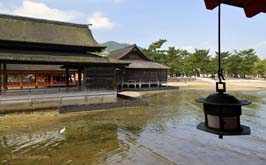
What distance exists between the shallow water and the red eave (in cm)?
527

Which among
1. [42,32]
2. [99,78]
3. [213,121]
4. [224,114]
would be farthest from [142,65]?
[224,114]

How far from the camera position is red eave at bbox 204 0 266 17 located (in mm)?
3507

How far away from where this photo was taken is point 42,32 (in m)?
18.9

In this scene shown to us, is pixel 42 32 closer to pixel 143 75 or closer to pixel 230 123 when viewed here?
pixel 143 75

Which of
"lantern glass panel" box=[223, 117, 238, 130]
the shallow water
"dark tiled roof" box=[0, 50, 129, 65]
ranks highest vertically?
"dark tiled roof" box=[0, 50, 129, 65]

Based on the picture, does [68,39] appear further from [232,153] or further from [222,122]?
[222,122]

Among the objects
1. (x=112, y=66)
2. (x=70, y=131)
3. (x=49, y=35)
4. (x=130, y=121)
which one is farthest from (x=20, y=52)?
(x=130, y=121)

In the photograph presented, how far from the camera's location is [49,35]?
1883 centimetres

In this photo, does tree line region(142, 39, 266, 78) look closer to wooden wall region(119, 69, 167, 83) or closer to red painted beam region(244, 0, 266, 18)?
wooden wall region(119, 69, 167, 83)

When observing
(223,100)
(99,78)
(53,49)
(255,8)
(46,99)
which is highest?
(53,49)

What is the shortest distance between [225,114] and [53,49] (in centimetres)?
1780

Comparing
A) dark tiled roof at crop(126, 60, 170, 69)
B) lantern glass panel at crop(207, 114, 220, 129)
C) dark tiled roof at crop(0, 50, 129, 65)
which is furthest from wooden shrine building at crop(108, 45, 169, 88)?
lantern glass panel at crop(207, 114, 220, 129)

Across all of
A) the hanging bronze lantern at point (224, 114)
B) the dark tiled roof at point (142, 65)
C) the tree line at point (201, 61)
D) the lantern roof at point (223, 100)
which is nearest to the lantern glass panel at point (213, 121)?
the hanging bronze lantern at point (224, 114)

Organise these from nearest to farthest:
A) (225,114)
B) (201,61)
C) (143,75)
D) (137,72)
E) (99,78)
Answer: (225,114) < (99,78) < (137,72) < (143,75) < (201,61)
